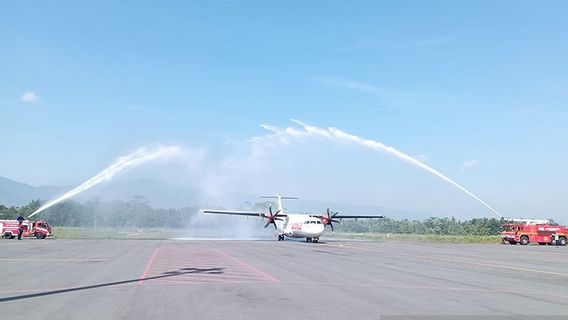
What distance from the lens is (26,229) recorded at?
178 feet

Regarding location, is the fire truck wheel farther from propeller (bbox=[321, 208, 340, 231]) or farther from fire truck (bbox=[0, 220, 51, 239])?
fire truck (bbox=[0, 220, 51, 239])

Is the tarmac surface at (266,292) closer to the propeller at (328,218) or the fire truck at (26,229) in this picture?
the fire truck at (26,229)

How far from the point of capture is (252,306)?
39.5 ft

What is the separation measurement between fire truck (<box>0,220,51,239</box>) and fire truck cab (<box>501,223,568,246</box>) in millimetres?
53026

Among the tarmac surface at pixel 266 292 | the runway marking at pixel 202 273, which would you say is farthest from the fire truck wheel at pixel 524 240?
the runway marking at pixel 202 273

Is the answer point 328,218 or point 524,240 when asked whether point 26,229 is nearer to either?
point 328,218

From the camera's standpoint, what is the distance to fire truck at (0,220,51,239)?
53406mm

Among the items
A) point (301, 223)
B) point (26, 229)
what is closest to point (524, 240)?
point (301, 223)

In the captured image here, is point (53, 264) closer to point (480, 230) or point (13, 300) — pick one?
point (13, 300)

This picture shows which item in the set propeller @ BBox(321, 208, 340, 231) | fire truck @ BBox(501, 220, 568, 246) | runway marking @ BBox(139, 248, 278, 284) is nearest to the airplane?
propeller @ BBox(321, 208, 340, 231)

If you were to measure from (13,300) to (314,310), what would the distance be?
6.89 metres

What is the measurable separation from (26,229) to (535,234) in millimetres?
57027

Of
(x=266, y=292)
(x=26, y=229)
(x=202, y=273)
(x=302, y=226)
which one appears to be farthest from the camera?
(x=302, y=226)

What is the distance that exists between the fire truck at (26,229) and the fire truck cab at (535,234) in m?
53.0
